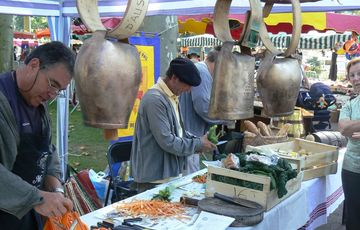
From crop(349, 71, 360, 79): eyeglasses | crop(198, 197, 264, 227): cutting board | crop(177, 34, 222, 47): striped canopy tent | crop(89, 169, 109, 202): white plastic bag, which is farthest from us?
crop(177, 34, 222, 47): striped canopy tent

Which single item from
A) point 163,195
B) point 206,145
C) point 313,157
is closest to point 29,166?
point 163,195

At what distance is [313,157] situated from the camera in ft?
11.3

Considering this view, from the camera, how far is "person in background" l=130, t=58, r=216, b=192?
9.56 feet

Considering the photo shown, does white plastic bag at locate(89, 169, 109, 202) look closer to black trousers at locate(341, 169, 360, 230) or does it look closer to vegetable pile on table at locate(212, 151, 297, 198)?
vegetable pile on table at locate(212, 151, 297, 198)

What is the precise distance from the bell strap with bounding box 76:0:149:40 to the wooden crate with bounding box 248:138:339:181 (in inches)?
92.4

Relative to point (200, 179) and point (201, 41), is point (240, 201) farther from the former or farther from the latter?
point (201, 41)

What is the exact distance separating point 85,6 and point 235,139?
4.01m

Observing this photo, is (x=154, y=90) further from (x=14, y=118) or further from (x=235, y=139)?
(x=235, y=139)

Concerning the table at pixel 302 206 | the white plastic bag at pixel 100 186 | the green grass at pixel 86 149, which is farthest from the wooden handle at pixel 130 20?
the green grass at pixel 86 149

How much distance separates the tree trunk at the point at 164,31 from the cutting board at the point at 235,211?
289cm

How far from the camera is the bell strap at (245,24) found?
1376 mm

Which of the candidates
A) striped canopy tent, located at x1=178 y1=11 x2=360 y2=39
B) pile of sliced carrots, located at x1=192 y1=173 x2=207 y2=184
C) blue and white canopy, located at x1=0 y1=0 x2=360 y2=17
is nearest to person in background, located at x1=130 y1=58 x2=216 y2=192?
pile of sliced carrots, located at x1=192 y1=173 x2=207 y2=184

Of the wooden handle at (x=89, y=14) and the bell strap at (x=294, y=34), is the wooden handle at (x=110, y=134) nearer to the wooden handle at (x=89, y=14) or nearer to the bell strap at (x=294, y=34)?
the wooden handle at (x=89, y=14)

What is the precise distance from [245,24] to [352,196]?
2440 millimetres
